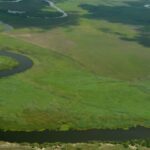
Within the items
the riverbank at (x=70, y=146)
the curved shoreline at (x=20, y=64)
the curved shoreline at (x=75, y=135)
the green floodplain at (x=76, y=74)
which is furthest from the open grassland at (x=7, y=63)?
the riverbank at (x=70, y=146)

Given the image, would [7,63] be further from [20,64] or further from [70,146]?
[70,146]

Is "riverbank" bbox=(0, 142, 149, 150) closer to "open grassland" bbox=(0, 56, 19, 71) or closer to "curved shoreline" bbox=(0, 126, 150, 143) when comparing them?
"curved shoreline" bbox=(0, 126, 150, 143)

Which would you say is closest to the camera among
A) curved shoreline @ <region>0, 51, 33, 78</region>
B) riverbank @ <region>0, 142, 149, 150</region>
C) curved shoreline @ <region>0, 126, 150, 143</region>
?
riverbank @ <region>0, 142, 149, 150</region>

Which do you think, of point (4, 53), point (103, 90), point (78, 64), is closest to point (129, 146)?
point (103, 90)

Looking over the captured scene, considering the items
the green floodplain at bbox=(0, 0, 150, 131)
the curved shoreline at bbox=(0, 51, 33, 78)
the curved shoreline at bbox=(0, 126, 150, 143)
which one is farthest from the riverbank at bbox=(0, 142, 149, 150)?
the curved shoreline at bbox=(0, 51, 33, 78)

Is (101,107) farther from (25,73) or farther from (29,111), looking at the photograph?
(25,73)

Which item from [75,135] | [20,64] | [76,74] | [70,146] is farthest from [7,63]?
[70,146]

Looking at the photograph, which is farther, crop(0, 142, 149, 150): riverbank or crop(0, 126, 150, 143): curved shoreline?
crop(0, 126, 150, 143): curved shoreline
